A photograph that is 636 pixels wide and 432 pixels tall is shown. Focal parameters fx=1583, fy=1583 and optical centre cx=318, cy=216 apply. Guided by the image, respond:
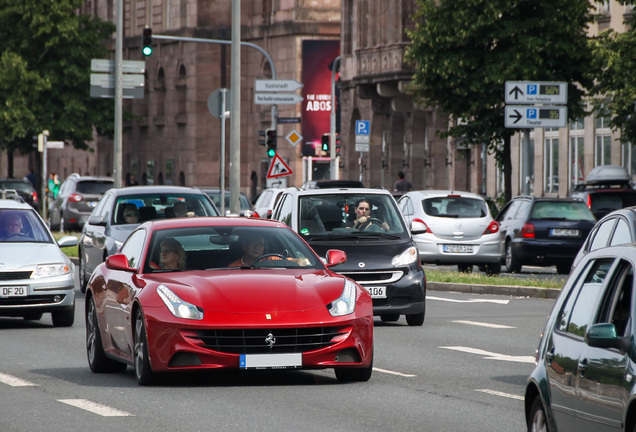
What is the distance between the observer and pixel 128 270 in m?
12.3

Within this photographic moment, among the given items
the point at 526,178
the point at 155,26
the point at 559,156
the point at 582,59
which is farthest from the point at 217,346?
the point at 155,26

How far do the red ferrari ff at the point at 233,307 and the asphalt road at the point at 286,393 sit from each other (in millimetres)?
237

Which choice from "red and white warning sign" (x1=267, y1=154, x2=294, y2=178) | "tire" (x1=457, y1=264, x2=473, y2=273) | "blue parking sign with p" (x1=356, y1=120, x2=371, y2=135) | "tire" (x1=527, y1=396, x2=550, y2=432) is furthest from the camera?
"blue parking sign with p" (x1=356, y1=120, x2=371, y2=135)

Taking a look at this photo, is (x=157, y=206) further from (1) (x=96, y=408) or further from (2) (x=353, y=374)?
(1) (x=96, y=408)

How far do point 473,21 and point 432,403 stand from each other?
96.6ft

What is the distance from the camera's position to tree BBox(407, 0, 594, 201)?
129 feet

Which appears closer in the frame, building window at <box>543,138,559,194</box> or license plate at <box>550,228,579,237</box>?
license plate at <box>550,228,579,237</box>

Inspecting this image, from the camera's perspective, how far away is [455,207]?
92.4 feet

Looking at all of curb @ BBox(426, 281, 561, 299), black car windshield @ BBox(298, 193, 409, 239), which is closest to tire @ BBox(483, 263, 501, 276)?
curb @ BBox(426, 281, 561, 299)

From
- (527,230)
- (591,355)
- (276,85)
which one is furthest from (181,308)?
(276,85)

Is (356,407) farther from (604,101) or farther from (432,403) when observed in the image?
(604,101)

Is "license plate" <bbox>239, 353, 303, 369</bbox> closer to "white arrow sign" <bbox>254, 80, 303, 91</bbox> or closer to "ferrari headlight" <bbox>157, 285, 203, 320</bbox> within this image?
"ferrari headlight" <bbox>157, 285, 203, 320</bbox>

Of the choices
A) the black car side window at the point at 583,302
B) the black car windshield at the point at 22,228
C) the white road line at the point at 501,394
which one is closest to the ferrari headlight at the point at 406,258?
the black car windshield at the point at 22,228

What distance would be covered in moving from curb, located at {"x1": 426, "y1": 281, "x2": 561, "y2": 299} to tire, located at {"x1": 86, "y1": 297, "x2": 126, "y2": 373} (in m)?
10.6
